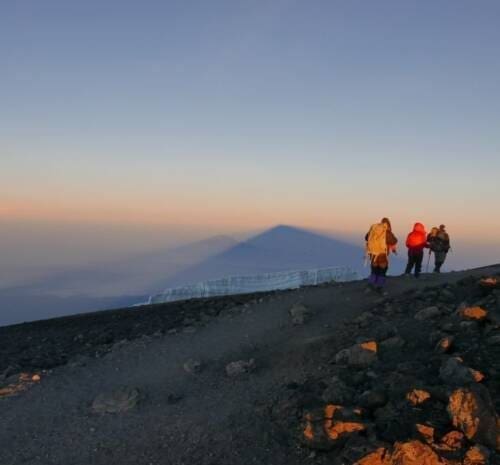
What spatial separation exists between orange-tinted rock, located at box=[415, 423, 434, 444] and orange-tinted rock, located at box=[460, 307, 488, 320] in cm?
332

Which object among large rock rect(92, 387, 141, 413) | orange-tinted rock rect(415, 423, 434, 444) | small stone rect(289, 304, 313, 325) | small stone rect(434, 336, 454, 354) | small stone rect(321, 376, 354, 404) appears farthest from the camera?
small stone rect(289, 304, 313, 325)

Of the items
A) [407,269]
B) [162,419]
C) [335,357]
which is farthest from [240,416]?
[407,269]

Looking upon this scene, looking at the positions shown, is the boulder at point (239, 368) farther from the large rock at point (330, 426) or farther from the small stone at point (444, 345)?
the small stone at point (444, 345)

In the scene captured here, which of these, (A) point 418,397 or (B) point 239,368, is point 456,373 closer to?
(A) point 418,397

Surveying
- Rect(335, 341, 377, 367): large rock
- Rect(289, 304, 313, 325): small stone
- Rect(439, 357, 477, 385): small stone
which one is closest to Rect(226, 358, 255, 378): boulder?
Rect(335, 341, 377, 367): large rock

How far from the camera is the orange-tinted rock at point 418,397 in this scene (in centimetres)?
594

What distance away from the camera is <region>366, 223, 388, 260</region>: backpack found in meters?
12.5

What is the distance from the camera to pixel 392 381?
657 cm

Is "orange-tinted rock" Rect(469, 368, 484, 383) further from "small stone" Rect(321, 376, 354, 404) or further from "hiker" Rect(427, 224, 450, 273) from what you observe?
"hiker" Rect(427, 224, 450, 273)

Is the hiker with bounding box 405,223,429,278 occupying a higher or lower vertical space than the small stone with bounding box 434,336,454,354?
higher

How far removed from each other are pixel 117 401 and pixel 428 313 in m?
5.79

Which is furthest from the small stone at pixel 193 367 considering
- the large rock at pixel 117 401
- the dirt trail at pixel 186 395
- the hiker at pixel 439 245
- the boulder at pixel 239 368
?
the hiker at pixel 439 245

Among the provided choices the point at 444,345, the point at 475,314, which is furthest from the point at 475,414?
the point at 475,314

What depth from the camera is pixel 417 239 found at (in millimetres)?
15055
